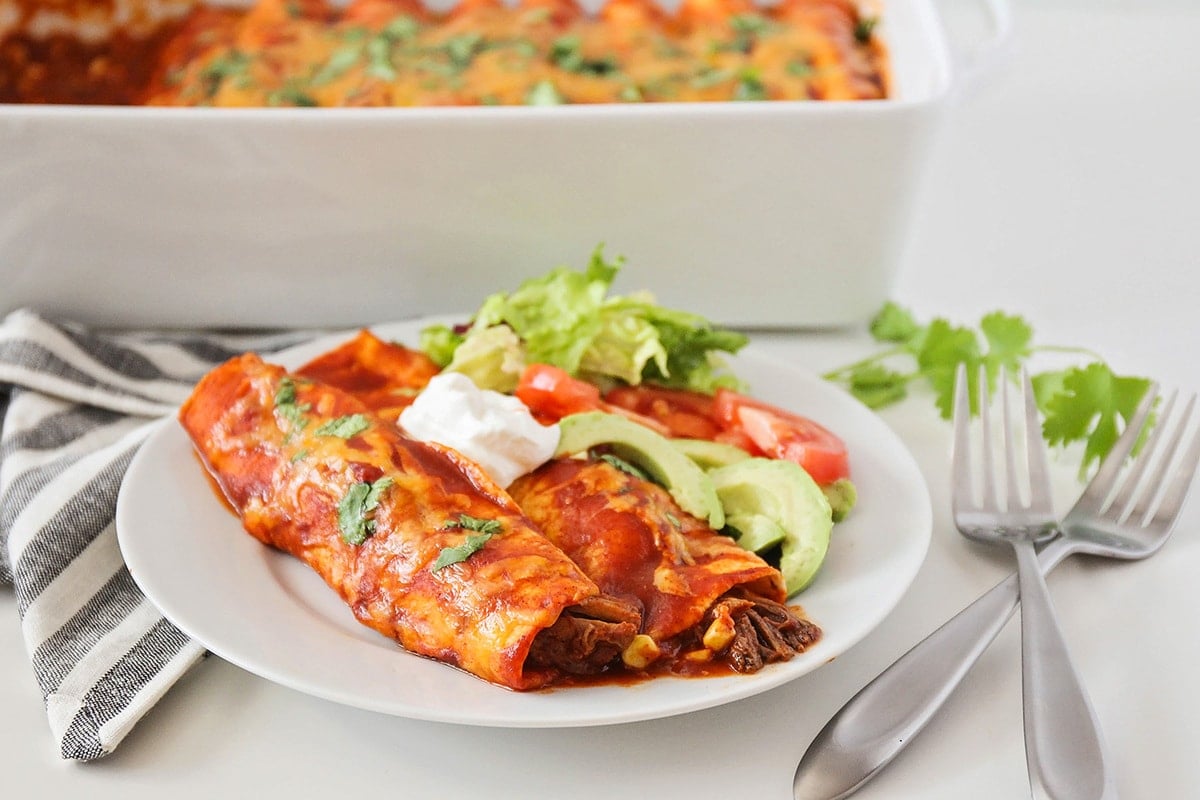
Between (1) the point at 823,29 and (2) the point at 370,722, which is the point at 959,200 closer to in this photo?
(1) the point at 823,29

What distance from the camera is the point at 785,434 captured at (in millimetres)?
2213

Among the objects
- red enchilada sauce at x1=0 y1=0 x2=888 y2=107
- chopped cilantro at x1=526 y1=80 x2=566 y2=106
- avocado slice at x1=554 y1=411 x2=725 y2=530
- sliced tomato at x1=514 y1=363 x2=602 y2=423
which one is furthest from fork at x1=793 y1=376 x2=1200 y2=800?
chopped cilantro at x1=526 y1=80 x2=566 y2=106

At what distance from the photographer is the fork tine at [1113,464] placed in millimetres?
2248

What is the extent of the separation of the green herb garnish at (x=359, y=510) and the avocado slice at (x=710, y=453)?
53 centimetres

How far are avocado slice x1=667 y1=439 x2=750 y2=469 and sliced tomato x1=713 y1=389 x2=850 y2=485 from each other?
0.06 metres

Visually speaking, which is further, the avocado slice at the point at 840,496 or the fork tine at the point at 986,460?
the fork tine at the point at 986,460

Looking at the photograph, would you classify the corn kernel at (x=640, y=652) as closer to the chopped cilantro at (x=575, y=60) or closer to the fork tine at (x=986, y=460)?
the fork tine at (x=986, y=460)

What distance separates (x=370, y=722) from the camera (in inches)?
71.6

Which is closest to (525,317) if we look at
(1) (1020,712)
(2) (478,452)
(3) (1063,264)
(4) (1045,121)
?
(2) (478,452)

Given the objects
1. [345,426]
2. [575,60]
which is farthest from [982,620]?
[575,60]

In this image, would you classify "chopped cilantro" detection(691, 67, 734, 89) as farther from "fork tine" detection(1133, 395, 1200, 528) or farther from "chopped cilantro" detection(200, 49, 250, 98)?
"fork tine" detection(1133, 395, 1200, 528)

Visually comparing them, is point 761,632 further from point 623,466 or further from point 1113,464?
point 1113,464

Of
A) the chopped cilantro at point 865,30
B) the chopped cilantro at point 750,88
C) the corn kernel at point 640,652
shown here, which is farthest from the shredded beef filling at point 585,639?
the chopped cilantro at point 865,30

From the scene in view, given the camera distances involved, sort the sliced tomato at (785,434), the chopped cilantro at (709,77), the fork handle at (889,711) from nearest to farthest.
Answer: the fork handle at (889,711), the sliced tomato at (785,434), the chopped cilantro at (709,77)
